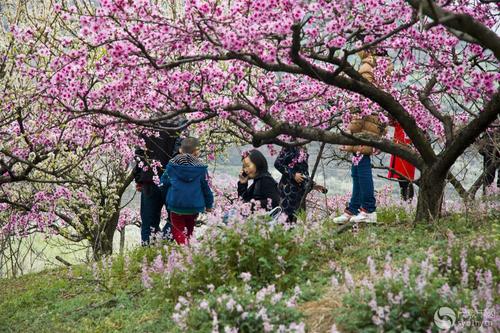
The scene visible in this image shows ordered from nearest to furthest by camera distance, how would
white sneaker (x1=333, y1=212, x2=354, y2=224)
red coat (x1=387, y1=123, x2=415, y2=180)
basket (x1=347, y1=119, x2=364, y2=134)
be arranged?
basket (x1=347, y1=119, x2=364, y2=134) → white sneaker (x1=333, y1=212, x2=354, y2=224) → red coat (x1=387, y1=123, x2=415, y2=180)

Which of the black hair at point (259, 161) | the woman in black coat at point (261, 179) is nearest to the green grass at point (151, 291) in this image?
the woman in black coat at point (261, 179)

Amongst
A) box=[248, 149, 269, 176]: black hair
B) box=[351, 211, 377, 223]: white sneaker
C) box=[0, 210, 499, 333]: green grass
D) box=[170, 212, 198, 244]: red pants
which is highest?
box=[248, 149, 269, 176]: black hair

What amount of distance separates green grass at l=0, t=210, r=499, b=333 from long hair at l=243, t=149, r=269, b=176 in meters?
1.50

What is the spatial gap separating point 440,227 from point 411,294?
3.20 metres

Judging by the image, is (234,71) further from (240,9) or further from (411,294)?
(411,294)

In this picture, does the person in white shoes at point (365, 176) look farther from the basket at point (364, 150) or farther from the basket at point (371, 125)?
the basket at point (371, 125)

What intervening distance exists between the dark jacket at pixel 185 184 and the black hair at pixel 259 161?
81 cm

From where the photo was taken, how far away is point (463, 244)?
6.43 meters

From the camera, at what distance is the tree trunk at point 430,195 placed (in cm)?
888

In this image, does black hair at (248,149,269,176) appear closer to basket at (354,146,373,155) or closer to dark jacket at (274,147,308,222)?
dark jacket at (274,147,308,222)

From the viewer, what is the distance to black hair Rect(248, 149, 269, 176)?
10.7 m

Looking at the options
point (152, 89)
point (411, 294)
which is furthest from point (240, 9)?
point (411, 294)

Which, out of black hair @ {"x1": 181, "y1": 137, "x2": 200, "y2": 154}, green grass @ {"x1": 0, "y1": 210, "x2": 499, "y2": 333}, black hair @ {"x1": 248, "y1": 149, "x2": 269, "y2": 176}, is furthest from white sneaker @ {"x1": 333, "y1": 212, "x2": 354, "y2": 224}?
black hair @ {"x1": 181, "y1": 137, "x2": 200, "y2": 154}

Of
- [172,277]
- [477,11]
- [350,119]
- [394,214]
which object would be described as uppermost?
[477,11]
